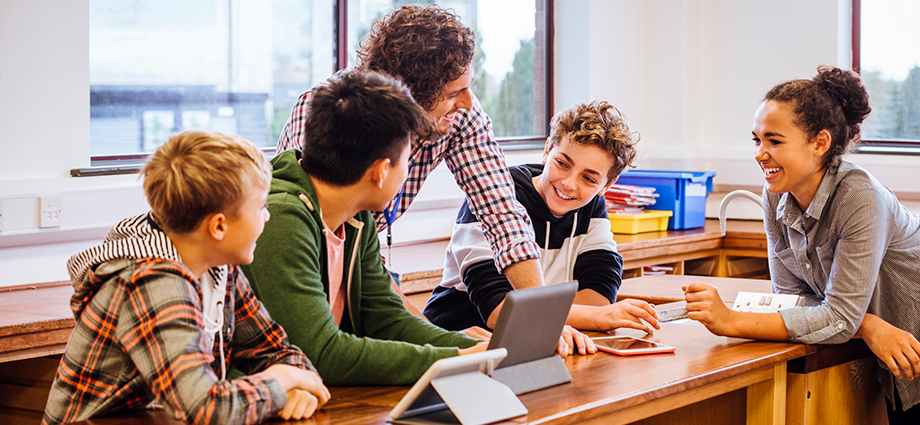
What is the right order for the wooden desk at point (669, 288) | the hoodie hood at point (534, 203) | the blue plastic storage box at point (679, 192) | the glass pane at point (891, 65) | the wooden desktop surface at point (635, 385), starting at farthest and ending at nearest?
the glass pane at point (891, 65)
the blue plastic storage box at point (679, 192)
the wooden desk at point (669, 288)
the hoodie hood at point (534, 203)
the wooden desktop surface at point (635, 385)

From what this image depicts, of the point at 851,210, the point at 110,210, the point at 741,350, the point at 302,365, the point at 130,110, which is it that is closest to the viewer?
the point at 302,365

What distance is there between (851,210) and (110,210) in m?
2.03

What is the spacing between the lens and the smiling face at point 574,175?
6.78 ft

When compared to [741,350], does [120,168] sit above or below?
above

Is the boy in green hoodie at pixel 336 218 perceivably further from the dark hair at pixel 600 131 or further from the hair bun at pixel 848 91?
the hair bun at pixel 848 91

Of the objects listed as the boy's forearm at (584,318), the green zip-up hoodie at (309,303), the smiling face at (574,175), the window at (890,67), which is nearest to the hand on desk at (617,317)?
the boy's forearm at (584,318)

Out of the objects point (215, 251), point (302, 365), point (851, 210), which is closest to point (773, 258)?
point (851, 210)

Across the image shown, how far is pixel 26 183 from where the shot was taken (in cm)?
237

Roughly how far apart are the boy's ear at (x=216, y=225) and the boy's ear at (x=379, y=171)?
295 millimetres

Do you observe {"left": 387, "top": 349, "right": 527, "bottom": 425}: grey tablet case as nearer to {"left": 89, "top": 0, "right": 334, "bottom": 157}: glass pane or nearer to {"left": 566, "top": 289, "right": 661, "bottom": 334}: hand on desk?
{"left": 566, "top": 289, "right": 661, "bottom": 334}: hand on desk

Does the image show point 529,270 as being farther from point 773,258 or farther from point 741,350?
point 773,258

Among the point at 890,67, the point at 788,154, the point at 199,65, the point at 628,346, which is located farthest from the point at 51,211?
the point at 890,67

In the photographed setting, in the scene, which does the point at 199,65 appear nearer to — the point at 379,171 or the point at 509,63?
the point at 509,63

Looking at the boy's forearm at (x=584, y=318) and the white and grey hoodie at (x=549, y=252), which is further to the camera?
the white and grey hoodie at (x=549, y=252)
